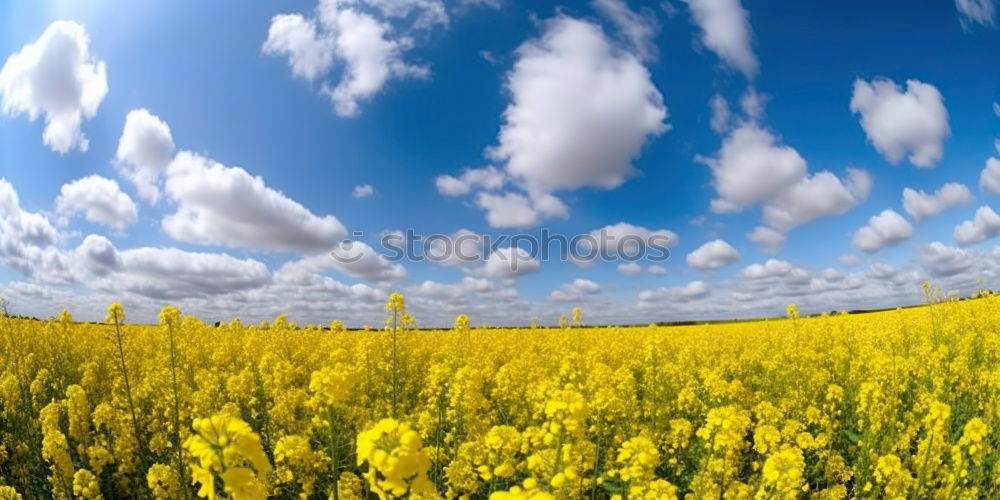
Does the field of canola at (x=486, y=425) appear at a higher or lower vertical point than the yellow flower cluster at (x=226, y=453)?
lower

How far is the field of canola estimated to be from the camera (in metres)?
3.08

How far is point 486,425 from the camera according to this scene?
18.4 ft

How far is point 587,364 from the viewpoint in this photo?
29.1 ft

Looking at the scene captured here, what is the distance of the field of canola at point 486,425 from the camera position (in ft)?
10.1

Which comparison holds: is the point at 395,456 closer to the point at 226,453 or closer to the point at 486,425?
the point at 226,453


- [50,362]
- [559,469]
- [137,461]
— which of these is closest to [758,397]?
[559,469]

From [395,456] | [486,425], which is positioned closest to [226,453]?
[395,456]

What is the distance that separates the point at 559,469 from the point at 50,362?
33.0 ft

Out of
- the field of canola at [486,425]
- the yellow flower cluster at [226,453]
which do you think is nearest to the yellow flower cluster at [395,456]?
the field of canola at [486,425]

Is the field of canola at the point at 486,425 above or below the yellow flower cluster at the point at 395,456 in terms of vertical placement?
below

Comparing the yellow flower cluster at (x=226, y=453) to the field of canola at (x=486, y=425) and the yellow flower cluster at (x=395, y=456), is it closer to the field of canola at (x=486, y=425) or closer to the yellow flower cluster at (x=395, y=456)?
the field of canola at (x=486, y=425)

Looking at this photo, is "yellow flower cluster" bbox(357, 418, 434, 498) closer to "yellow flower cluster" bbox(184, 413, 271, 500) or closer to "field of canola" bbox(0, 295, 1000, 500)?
"field of canola" bbox(0, 295, 1000, 500)

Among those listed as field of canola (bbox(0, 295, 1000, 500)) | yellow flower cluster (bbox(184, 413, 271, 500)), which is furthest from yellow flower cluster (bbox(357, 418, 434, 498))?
yellow flower cluster (bbox(184, 413, 271, 500))

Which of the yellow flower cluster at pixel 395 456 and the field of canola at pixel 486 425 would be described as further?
the field of canola at pixel 486 425
